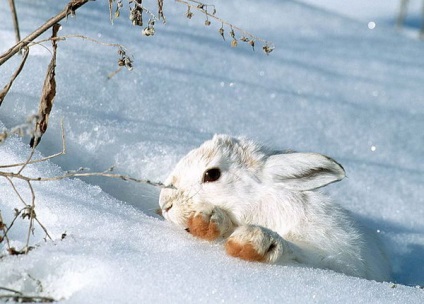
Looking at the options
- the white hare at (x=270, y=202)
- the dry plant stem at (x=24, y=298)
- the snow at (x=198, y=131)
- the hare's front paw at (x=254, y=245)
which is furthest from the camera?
the white hare at (x=270, y=202)

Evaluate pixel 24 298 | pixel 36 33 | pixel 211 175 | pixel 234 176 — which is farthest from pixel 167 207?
pixel 24 298

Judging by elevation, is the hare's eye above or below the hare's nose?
above

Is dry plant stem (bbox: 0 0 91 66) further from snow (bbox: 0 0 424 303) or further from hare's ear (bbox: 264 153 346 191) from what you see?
hare's ear (bbox: 264 153 346 191)

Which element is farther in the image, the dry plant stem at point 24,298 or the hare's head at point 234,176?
the hare's head at point 234,176

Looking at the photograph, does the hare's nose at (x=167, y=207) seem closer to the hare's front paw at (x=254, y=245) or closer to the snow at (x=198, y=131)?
the snow at (x=198, y=131)

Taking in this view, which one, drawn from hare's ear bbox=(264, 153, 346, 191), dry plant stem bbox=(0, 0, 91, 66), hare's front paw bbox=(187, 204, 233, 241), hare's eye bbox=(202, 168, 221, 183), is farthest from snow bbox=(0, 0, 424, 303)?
hare's ear bbox=(264, 153, 346, 191)

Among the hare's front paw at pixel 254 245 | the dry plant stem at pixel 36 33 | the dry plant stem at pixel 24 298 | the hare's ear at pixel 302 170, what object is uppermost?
the dry plant stem at pixel 36 33

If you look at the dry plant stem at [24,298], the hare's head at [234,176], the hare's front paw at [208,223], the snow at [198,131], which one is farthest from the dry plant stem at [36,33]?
the dry plant stem at [24,298]
